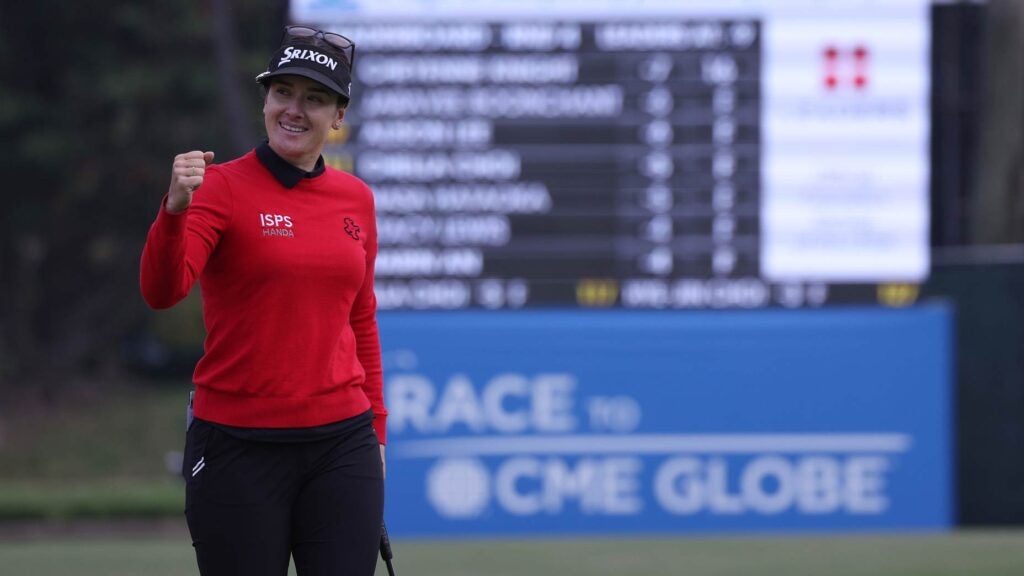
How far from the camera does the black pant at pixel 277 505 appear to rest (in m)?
3.40

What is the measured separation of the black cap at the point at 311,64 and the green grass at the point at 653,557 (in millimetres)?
4689

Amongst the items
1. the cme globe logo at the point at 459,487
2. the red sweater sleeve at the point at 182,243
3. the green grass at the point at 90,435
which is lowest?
the green grass at the point at 90,435

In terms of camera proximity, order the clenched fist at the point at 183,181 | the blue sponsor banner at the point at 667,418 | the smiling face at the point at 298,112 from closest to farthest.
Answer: the clenched fist at the point at 183,181
the smiling face at the point at 298,112
the blue sponsor banner at the point at 667,418

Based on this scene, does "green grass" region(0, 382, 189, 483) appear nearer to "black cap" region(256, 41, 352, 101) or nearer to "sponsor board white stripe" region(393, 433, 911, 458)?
"sponsor board white stripe" region(393, 433, 911, 458)

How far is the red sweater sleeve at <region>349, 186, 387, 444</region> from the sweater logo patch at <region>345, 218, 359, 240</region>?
10 cm

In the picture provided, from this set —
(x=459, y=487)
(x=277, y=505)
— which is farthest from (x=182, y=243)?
(x=459, y=487)

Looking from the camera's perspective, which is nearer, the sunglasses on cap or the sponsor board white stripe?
the sunglasses on cap

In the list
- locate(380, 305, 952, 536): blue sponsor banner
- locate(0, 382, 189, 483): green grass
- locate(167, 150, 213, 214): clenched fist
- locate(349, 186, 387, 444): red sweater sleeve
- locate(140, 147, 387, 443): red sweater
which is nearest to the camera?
locate(167, 150, 213, 214): clenched fist

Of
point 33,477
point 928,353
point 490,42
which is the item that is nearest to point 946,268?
point 928,353

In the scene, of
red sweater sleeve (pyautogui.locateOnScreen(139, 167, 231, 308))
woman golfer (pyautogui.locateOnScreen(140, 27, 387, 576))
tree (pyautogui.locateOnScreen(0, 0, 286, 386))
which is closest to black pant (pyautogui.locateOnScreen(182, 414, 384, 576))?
woman golfer (pyautogui.locateOnScreen(140, 27, 387, 576))

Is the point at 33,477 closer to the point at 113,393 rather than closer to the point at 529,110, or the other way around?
the point at 113,393

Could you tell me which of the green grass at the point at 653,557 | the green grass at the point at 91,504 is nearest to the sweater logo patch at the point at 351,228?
the green grass at the point at 653,557

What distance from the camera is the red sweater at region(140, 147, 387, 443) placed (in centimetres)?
336

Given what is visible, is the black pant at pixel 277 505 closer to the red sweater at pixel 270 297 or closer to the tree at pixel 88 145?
the red sweater at pixel 270 297
